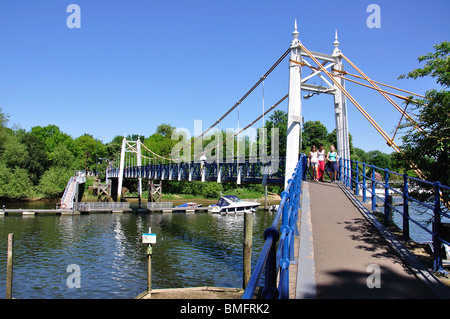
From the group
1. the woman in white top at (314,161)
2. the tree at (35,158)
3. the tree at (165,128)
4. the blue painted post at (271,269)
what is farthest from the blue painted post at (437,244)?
the tree at (165,128)

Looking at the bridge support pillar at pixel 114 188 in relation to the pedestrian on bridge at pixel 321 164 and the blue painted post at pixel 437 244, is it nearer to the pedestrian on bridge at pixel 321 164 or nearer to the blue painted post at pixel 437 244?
the pedestrian on bridge at pixel 321 164

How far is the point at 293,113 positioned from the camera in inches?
425

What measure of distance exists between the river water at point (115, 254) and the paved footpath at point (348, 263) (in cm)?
836

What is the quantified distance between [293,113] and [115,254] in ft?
42.9

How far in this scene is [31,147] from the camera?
5109 cm

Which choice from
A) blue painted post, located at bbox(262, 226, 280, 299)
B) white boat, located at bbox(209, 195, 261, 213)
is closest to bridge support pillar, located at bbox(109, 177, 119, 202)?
white boat, located at bbox(209, 195, 261, 213)

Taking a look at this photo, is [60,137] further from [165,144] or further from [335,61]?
[335,61]

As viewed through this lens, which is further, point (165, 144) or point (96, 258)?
point (165, 144)

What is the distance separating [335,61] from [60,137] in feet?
254

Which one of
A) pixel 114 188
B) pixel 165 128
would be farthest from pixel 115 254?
pixel 165 128

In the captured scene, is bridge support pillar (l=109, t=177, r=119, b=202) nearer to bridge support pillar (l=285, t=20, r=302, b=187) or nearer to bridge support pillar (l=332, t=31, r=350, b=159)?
bridge support pillar (l=332, t=31, r=350, b=159)

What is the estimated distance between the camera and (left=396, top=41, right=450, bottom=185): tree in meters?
5.71
